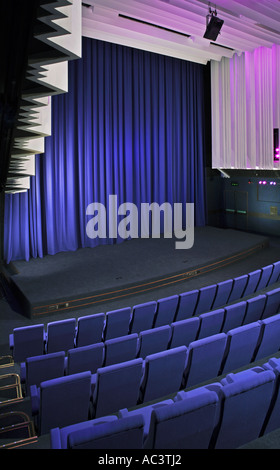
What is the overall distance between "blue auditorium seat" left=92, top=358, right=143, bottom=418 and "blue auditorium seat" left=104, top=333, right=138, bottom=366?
684mm

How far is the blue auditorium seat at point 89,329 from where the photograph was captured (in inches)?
195

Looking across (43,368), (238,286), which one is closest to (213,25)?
(238,286)

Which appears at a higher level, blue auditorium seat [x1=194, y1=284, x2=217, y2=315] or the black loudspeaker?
the black loudspeaker

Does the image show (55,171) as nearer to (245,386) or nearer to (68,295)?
(68,295)

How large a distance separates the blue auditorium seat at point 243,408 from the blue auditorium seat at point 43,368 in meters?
1.76

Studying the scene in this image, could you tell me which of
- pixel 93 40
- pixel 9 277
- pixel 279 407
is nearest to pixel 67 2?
pixel 279 407

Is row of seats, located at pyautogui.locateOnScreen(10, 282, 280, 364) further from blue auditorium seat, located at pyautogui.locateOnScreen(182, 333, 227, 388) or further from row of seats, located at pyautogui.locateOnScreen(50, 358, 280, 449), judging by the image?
row of seats, located at pyautogui.locateOnScreen(50, 358, 280, 449)

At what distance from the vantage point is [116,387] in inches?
123

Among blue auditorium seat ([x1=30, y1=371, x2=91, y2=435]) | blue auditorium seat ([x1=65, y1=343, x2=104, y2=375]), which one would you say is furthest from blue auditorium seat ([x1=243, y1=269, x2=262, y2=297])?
blue auditorium seat ([x1=30, y1=371, x2=91, y2=435])

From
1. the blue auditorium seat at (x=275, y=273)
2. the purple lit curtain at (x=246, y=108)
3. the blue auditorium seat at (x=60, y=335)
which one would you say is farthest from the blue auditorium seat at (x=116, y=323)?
the purple lit curtain at (x=246, y=108)

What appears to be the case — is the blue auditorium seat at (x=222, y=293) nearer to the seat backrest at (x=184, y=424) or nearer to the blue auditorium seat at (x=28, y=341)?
the blue auditorium seat at (x=28, y=341)

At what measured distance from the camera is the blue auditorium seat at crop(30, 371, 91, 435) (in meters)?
2.91
